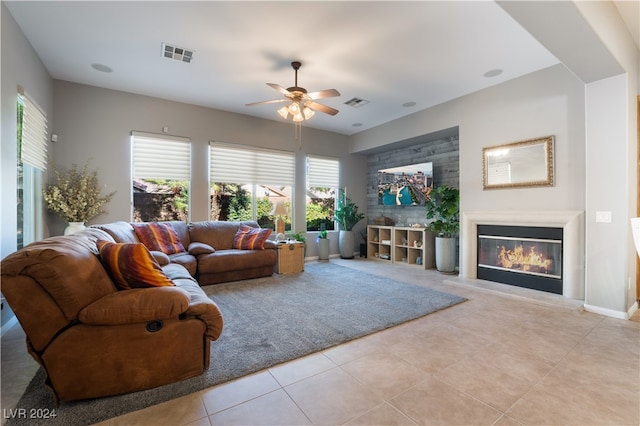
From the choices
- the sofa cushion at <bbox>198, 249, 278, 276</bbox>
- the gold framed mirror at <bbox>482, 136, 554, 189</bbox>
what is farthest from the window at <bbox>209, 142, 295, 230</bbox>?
the gold framed mirror at <bbox>482, 136, 554, 189</bbox>

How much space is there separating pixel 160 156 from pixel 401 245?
500 centimetres

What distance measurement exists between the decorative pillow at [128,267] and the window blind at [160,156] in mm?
3309

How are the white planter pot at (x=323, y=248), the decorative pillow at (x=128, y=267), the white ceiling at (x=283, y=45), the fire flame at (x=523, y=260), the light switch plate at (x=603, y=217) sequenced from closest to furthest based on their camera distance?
the decorative pillow at (x=128, y=267) → the white ceiling at (x=283, y=45) → the light switch plate at (x=603, y=217) → the fire flame at (x=523, y=260) → the white planter pot at (x=323, y=248)

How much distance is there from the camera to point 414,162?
245 inches

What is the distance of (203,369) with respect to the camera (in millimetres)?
1985

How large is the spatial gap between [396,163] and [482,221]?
8.84 feet

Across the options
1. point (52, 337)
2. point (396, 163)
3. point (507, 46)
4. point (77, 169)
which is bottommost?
point (52, 337)

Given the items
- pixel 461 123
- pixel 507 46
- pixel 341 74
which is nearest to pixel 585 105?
pixel 507 46

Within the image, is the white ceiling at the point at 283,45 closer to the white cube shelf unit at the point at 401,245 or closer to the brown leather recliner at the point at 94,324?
the brown leather recliner at the point at 94,324

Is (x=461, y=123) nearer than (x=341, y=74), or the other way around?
(x=341, y=74)

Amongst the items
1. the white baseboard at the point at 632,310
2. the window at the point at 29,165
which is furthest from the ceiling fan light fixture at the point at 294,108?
the white baseboard at the point at 632,310

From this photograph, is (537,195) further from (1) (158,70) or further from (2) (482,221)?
(1) (158,70)

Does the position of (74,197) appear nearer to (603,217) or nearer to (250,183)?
(250,183)

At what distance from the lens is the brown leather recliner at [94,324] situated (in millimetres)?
1501
